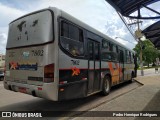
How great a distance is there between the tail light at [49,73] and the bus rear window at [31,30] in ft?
2.61

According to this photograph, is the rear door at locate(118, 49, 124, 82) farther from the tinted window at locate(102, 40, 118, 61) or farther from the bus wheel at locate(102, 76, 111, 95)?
the bus wheel at locate(102, 76, 111, 95)

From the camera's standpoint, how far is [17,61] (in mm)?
7738

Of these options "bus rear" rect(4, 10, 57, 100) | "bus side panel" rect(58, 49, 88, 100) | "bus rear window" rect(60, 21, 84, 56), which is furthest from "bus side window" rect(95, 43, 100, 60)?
"bus rear" rect(4, 10, 57, 100)

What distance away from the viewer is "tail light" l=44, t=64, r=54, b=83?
6590 millimetres

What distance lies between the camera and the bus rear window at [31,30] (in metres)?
6.88

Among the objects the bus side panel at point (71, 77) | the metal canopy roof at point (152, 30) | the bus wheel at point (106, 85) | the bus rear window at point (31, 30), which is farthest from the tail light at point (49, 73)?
the metal canopy roof at point (152, 30)

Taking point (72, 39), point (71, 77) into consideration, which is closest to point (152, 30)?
point (72, 39)

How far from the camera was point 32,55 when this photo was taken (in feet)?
23.4

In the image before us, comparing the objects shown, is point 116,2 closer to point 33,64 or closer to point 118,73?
point 33,64

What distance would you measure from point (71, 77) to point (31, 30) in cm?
200

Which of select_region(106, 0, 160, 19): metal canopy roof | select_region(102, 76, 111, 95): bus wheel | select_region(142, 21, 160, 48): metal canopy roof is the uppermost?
select_region(106, 0, 160, 19): metal canopy roof

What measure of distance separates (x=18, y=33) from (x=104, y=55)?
173 inches

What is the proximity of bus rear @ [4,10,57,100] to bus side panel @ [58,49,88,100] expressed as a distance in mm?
296

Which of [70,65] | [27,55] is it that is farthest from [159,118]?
[27,55]
